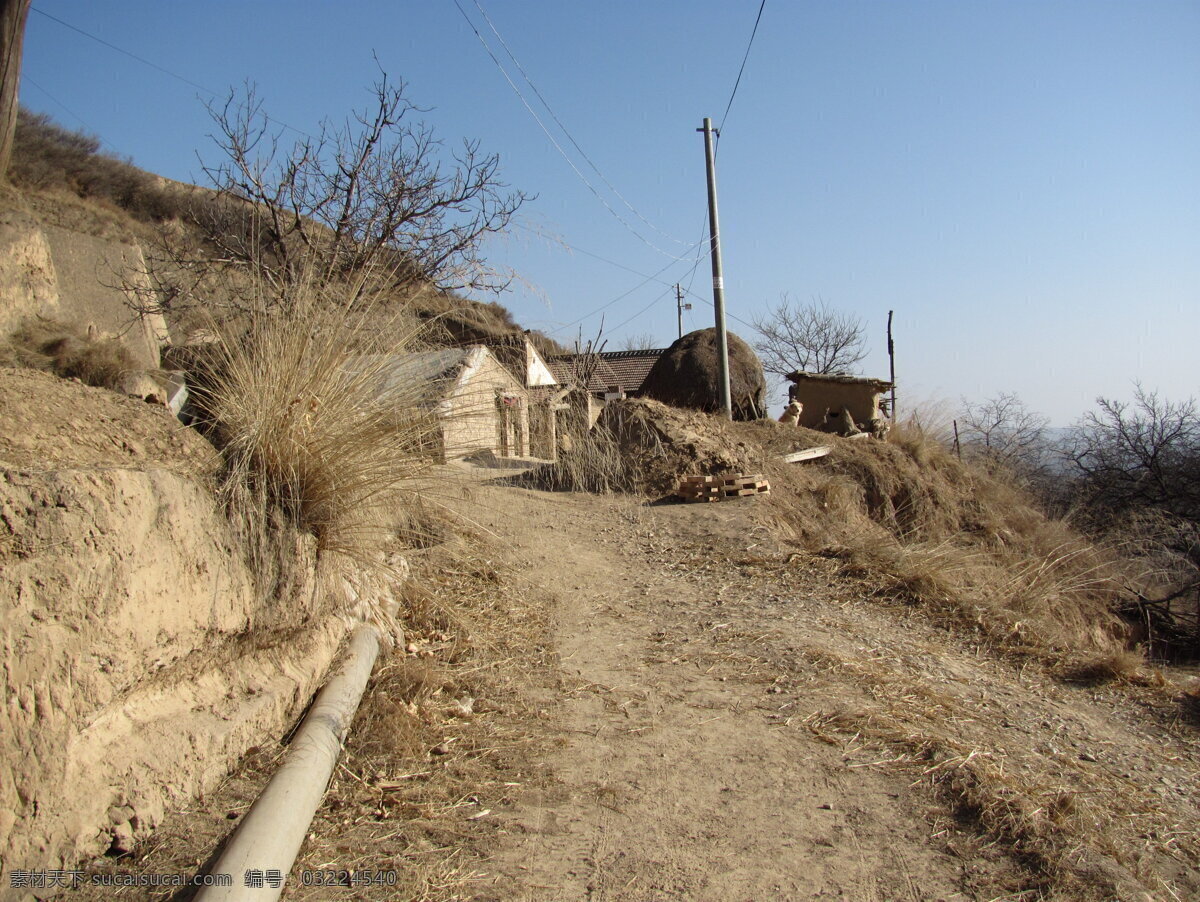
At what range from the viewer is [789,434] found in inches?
498

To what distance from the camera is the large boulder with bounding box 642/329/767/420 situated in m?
14.6

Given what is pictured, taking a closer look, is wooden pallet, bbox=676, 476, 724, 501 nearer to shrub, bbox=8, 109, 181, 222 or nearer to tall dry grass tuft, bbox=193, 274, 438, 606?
tall dry grass tuft, bbox=193, 274, 438, 606

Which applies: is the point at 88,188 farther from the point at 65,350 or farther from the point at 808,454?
the point at 808,454

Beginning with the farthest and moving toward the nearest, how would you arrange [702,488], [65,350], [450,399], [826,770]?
1. [65,350]
2. [702,488]
3. [450,399]
4. [826,770]

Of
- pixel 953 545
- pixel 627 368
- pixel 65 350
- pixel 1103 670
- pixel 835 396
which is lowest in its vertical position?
pixel 1103 670

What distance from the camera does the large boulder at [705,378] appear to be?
14594mm

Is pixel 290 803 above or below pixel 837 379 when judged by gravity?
below

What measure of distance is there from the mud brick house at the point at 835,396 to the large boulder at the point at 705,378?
0.91m

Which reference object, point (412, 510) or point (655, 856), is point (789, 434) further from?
point (655, 856)

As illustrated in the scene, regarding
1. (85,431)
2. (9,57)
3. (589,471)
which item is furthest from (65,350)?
(85,431)

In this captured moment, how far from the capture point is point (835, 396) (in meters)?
15.7

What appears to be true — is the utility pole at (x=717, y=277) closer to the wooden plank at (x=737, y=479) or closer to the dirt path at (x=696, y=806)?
the wooden plank at (x=737, y=479)

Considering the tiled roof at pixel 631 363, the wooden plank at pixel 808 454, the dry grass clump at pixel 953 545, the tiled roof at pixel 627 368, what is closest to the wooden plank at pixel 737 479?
the dry grass clump at pixel 953 545

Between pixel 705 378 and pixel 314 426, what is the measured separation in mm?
11883
